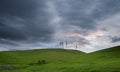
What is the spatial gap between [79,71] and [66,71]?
508 centimetres

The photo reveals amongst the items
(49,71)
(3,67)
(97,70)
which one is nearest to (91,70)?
(97,70)

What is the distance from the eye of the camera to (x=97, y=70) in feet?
203

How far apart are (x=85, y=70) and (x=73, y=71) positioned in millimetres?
4055

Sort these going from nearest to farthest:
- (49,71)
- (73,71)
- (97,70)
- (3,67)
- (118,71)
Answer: (118,71) < (97,70) < (73,71) < (49,71) < (3,67)

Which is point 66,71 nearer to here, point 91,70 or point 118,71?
point 91,70

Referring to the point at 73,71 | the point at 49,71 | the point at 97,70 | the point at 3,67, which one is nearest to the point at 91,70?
the point at 97,70

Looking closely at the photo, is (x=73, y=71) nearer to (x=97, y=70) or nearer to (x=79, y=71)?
(x=79, y=71)

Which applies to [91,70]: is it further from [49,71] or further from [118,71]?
[49,71]

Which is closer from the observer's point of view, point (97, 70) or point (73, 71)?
point (97, 70)

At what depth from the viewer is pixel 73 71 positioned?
217 feet

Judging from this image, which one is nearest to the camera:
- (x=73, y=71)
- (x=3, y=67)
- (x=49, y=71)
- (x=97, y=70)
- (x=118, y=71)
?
(x=118, y=71)

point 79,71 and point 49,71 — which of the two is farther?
point 49,71

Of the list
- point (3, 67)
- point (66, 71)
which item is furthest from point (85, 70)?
point (3, 67)

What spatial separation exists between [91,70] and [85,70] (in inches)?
84.3
